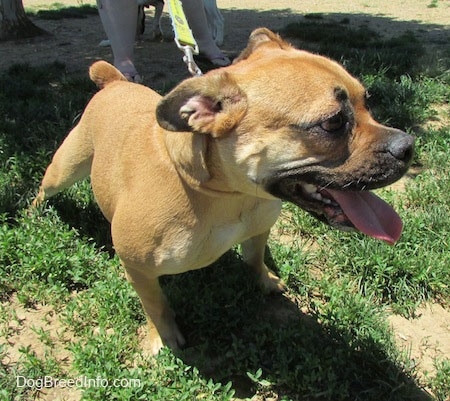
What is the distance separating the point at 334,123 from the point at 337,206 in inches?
16.5

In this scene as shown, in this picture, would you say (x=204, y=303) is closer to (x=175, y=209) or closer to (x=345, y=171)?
(x=175, y=209)

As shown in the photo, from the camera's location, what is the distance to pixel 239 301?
10.2 feet

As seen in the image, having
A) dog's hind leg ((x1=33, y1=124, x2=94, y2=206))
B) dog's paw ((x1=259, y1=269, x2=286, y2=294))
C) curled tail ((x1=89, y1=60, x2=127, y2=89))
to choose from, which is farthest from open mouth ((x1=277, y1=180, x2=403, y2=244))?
curled tail ((x1=89, y1=60, x2=127, y2=89))

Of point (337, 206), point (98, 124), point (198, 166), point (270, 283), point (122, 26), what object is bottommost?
point (270, 283)

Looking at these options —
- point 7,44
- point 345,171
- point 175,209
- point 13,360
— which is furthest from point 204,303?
point 7,44

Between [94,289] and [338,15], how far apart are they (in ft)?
34.7

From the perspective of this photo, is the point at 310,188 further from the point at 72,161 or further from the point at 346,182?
the point at 72,161

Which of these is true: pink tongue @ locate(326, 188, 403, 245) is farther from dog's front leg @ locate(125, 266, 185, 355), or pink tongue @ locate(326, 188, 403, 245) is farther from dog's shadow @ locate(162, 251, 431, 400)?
dog's front leg @ locate(125, 266, 185, 355)

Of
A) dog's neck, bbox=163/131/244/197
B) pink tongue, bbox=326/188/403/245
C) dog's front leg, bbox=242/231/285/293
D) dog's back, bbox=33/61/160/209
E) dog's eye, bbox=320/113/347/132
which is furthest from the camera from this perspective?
dog's front leg, bbox=242/231/285/293

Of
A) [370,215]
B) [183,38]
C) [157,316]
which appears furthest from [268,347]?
[183,38]

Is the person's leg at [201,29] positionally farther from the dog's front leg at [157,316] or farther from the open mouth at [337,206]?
the open mouth at [337,206]

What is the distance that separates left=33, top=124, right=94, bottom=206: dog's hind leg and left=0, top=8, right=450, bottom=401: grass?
35 centimetres

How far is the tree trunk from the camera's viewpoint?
7.94 metres

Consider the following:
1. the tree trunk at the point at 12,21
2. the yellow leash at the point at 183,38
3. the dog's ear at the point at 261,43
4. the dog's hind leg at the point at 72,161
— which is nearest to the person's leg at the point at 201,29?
the yellow leash at the point at 183,38
